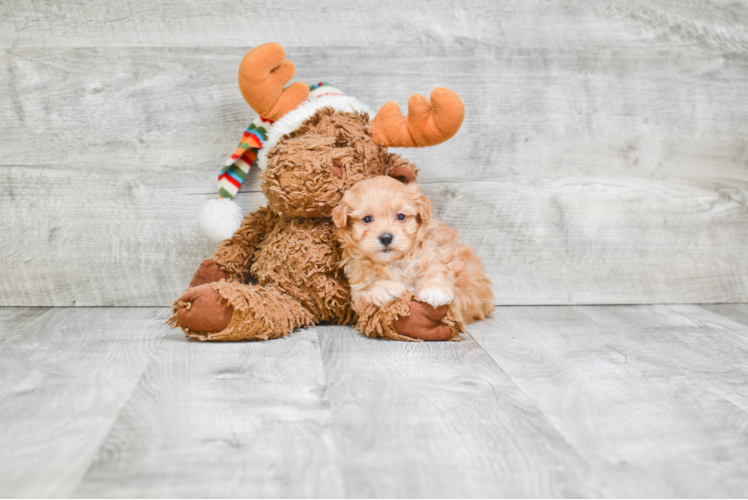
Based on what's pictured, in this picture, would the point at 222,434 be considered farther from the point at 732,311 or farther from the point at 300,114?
the point at 732,311

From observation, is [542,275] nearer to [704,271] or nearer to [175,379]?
[704,271]

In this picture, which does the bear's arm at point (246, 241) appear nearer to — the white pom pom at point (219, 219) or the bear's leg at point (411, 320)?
the white pom pom at point (219, 219)

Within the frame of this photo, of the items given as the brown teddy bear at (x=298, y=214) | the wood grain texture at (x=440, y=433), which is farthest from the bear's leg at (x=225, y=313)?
the wood grain texture at (x=440, y=433)

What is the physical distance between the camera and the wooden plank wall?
4.46 feet

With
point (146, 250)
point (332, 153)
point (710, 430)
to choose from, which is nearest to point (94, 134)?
point (146, 250)

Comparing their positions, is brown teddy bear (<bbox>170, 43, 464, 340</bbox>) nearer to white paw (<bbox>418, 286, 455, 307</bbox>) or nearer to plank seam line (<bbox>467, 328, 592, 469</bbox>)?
white paw (<bbox>418, 286, 455, 307</bbox>)

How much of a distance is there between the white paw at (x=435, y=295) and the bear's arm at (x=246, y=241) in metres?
0.39

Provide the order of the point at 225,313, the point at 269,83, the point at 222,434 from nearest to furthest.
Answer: the point at 222,434 < the point at 225,313 < the point at 269,83

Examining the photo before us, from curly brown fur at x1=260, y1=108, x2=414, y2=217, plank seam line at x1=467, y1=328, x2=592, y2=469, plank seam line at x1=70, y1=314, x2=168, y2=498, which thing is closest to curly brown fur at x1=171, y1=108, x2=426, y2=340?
curly brown fur at x1=260, y1=108, x2=414, y2=217

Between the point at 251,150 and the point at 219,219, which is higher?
the point at 251,150

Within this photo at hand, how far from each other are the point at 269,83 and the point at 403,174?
33 centimetres

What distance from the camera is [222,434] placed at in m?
0.73

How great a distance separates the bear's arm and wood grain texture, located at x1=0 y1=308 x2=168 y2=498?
196mm

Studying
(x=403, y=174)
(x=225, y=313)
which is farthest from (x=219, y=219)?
(x=403, y=174)
